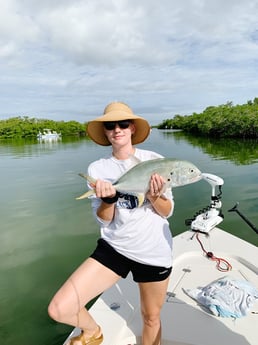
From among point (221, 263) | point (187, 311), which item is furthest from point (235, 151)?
point (187, 311)

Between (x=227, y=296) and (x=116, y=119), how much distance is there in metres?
2.12

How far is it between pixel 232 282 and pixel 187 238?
1.41 m

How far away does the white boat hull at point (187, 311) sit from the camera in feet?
8.08

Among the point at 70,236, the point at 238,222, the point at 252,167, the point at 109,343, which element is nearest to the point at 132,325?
the point at 109,343

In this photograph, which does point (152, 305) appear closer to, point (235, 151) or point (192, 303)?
point (192, 303)

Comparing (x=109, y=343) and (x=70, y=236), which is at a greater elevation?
(x=109, y=343)

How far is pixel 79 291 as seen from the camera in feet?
6.22

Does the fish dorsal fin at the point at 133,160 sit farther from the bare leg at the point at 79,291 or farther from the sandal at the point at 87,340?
the sandal at the point at 87,340

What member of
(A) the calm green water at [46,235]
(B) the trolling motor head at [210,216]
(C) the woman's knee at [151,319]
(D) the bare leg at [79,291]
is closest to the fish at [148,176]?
(D) the bare leg at [79,291]

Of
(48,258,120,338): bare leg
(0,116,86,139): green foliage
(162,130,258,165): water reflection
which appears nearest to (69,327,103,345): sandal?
(48,258,120,338): bare leg

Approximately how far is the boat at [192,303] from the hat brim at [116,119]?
5.54ft

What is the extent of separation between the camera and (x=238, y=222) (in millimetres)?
7395

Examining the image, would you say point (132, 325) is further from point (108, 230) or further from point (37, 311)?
point (37, 311)

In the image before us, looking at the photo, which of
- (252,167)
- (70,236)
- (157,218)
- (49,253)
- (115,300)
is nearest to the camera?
(157,218)
